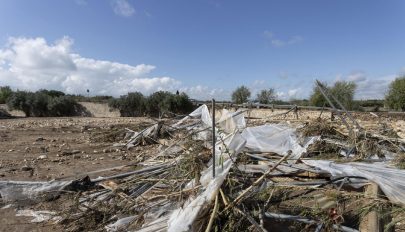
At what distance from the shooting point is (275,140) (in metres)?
5.87

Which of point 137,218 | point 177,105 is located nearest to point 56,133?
point 137,218

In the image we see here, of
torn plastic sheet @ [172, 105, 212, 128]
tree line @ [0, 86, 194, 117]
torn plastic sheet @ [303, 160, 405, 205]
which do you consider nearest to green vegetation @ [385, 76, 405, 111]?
tree line @ [0, 86, 194, 117]

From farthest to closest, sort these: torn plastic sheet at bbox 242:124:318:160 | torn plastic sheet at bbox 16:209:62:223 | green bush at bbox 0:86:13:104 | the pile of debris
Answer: green bush at bbox 0:86:13:104
torn plastic sheet at bbox 242:124:318:160
torn plastic sheet at bbox 16:209:62:223
the pile of debris

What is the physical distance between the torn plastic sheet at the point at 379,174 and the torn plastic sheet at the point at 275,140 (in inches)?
29.2

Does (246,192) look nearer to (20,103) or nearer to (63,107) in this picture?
(63,107)

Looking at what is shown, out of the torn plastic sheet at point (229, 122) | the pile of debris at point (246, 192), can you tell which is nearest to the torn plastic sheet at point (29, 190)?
the pile of debris at point (246, 192)

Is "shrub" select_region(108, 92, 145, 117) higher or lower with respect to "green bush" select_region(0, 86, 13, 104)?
lower

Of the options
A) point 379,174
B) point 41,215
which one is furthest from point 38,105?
point 379,174

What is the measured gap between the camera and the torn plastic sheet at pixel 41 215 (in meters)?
4.05

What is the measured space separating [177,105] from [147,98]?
10.1 feet

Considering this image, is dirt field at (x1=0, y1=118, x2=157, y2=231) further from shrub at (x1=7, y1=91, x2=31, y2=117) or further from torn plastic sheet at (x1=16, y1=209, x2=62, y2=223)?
shrub at (x1=7, y1=91, x2=31, y2=117)

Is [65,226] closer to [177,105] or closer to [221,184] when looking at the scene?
[221,184]

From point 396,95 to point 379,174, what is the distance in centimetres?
2706

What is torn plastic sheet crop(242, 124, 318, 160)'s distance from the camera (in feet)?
17.7
